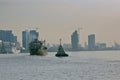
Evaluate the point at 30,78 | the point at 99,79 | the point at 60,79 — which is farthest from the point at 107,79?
the point at 30,78

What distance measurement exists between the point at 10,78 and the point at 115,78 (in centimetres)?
1765

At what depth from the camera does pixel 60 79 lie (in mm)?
82375

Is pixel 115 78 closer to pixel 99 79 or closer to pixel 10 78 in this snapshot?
pixel 99 79

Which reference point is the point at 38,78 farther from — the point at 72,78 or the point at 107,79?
the point at 107,79

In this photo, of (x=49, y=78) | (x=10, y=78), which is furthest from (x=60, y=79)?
(x=10, y=78)

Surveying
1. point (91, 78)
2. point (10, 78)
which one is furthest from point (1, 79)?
point (91, 78)

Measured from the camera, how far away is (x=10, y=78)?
8612 cm

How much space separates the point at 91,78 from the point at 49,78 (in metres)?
7.00

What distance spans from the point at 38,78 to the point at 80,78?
7051 millimetres

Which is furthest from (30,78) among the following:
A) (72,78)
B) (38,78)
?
(72,78)

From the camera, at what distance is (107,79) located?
271 ft

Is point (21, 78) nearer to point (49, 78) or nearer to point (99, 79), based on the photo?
point (49, 78)

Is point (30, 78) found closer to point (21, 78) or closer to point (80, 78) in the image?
point (21, 78)

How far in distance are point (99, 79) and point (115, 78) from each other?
3368mm
